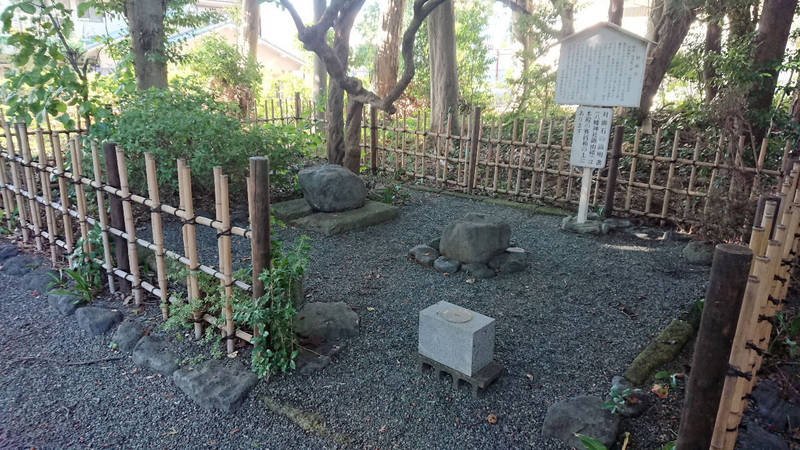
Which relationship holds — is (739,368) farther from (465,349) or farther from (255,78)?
(255,78)

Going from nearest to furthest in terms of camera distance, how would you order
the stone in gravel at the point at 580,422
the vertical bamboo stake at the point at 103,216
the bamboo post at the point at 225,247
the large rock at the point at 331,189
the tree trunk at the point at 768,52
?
the stone in gravel at the point at 580,422
the bamboo post at the point at 225,247
the vertical bamboo stake at the point at 103,216
the large rock at the point at 331,189
the tree trunk at the point at 768,52

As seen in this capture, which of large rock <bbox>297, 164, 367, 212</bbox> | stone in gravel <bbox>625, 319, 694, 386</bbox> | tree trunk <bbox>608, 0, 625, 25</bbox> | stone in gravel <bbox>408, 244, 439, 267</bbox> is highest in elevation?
tree trunk <bbox>608, 0, 625, 25</bbox>

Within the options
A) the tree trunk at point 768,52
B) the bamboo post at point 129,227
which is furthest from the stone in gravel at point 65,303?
the tree trunk at point 768,52

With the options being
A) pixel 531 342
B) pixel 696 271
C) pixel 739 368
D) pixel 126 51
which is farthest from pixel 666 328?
pixel 126 51

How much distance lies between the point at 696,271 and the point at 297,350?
12.9 ft

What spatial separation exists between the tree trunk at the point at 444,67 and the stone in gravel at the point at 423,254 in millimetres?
6480

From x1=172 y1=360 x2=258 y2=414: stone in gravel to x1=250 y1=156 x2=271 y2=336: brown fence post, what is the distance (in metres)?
0.49

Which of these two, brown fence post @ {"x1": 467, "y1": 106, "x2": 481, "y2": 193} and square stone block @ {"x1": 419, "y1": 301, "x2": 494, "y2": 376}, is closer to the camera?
square stone block @ {"x1": 419, "y1": 301, "x2": 494, "y2": 376}

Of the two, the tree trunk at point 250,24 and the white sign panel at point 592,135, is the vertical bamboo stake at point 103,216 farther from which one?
the tree trunk at point 250,24

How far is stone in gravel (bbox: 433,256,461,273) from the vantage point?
4.86 metres

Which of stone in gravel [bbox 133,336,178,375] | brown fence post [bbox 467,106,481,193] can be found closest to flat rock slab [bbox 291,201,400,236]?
brown fence post [bbox 467,106,481,193]

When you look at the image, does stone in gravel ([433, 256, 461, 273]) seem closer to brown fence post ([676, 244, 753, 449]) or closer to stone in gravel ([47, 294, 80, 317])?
brown fence post ([676, 244, 753, 449])

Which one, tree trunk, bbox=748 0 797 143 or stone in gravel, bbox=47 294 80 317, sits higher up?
tree trunk, bbox=748 0 797 143

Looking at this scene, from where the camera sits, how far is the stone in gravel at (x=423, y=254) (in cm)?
503
